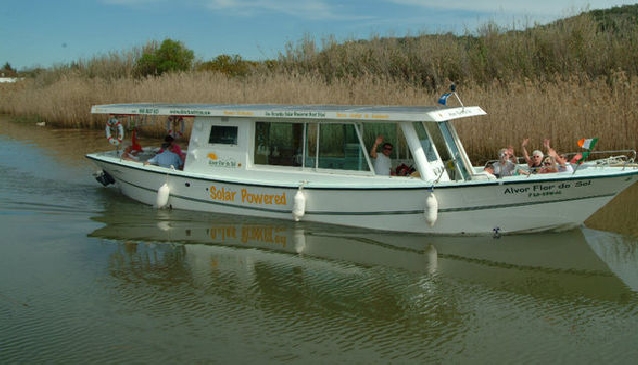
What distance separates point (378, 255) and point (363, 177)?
4.55 feet

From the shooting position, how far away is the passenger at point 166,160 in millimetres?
12609

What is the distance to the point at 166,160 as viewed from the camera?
41.3ft

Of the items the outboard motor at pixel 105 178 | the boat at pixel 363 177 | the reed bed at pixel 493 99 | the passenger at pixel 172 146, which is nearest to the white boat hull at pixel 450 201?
the boat at pixel 363 177

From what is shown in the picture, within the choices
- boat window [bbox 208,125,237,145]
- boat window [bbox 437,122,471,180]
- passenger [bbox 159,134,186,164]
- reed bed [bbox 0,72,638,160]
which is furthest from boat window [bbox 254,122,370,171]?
reed bed [bbox 0,72,638,160]

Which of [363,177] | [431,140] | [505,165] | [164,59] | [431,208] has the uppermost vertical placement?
[164,59]

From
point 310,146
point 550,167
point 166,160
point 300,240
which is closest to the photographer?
point 550,167

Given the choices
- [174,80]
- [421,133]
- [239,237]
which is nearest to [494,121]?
[421,133]

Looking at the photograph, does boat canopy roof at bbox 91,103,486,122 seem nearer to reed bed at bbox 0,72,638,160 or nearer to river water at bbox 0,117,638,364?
river water at bbox 0,117,638,364

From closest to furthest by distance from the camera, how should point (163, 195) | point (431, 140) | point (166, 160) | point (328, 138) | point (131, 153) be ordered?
point (431, 140)
point (328, 138)
point (163, 195)
point (166, 160)
point (131, 153)

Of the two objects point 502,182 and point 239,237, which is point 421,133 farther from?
point 239,237

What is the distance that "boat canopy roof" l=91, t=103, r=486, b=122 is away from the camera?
992 cm

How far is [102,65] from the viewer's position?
32.1 metres

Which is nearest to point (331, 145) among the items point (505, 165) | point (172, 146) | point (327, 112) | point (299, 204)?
point (327, 112)

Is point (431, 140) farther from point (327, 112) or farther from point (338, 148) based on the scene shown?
point (327, 112)
